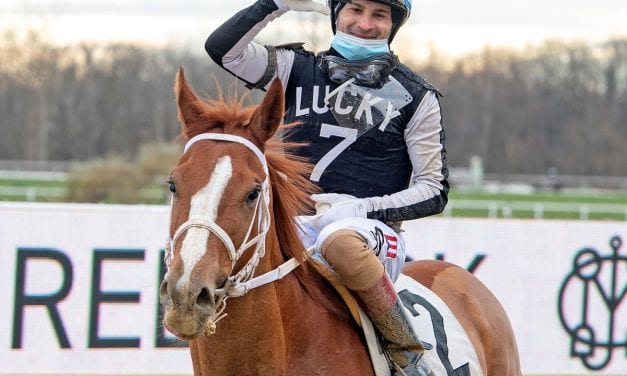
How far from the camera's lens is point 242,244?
3502 millimetres

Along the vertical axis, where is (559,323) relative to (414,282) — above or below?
below

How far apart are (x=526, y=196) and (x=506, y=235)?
23.9 meters

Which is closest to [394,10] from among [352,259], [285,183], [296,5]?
[296,5]

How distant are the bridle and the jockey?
57 cm

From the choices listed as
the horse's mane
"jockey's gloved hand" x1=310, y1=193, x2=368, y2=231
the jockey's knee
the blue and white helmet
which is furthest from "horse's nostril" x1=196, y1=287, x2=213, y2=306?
the blue and white helmet

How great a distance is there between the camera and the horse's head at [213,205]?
326 cm

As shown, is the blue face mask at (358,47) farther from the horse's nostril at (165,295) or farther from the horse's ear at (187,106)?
the horse's nostril at (165,295)

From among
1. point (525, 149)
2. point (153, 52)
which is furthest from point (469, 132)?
point (153, 52)

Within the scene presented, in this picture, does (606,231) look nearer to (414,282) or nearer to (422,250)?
(422,250)

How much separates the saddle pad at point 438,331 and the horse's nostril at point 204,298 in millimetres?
1200

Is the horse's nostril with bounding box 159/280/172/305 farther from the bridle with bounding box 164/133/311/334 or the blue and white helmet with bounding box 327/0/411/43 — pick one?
the blue and white helmet with bounding box 327/0/411/43

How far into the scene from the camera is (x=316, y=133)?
4414 mm

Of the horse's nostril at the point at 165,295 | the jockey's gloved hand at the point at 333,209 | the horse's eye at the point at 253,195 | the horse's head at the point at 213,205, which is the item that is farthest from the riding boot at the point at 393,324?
the horse's nostril at the point at 165,295

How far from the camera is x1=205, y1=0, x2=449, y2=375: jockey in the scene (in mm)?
4270
